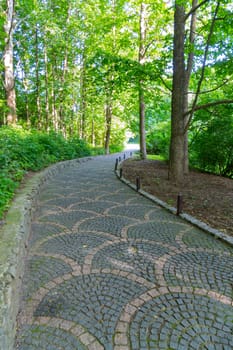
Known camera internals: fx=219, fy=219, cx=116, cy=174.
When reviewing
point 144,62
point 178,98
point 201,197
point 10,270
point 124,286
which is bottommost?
point 124,286

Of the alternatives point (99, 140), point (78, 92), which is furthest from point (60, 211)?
point (99, 140)

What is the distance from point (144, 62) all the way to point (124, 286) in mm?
9286

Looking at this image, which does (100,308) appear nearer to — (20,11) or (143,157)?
(143,157)

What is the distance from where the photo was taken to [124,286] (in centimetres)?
233

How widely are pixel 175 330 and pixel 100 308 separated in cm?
68

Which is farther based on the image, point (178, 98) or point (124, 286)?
point (178, 98)

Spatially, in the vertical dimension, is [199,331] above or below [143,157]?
below

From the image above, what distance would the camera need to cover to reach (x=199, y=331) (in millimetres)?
1810

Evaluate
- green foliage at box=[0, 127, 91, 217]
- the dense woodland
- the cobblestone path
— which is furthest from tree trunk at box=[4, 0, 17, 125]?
the cobblestone path

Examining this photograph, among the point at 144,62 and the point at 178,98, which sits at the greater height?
the point at 144,62

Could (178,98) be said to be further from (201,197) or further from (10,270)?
(10,270)

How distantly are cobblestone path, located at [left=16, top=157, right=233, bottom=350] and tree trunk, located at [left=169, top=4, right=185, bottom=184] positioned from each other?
3.39m

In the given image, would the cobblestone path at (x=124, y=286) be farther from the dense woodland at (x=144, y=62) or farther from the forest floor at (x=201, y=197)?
the dense woodland at (x=144, y=62)

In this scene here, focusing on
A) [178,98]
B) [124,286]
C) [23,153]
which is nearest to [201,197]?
[178,98]
